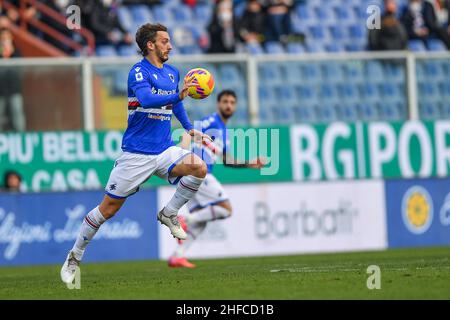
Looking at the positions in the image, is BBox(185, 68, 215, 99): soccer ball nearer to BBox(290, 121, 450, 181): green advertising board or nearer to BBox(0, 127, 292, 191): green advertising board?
BBox(0, 127, 292, 191): green advertising board

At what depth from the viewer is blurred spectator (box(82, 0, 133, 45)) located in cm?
2317

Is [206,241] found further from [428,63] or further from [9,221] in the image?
[428,63]

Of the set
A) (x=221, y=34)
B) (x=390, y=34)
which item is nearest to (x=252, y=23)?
(x=221, y=34)

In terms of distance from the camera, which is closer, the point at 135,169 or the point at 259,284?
the point at 259,284

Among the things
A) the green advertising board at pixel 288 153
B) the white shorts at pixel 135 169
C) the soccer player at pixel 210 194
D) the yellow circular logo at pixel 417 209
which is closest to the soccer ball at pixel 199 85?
the white shorts at pixel 135 169

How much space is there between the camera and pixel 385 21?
24.2m

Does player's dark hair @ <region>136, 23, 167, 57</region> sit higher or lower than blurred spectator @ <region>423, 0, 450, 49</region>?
lower

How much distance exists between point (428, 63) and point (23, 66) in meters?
8.94

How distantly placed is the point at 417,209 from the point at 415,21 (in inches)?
260

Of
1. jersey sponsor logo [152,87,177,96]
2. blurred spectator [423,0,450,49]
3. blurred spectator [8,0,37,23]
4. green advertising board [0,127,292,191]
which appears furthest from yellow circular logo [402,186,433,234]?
jersey sponsor logo [152,87,177,96]

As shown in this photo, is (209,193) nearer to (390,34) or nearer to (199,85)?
(199,85)

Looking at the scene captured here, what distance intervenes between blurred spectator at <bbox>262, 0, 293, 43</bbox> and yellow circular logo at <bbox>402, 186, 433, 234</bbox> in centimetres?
570

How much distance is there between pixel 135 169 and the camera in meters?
12.1

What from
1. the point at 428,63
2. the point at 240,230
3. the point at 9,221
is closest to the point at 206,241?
the point at 240,230
